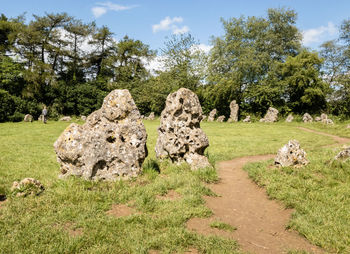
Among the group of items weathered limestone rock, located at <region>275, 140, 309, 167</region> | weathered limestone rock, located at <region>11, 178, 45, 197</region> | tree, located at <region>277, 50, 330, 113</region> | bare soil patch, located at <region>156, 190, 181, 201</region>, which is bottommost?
bare soil patch, located at <region>156, 190, 181, 201</region>

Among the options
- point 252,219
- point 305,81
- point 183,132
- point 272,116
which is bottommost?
point 252,219

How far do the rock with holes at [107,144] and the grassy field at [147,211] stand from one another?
0.52 meters

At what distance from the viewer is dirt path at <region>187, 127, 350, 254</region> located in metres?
4.92

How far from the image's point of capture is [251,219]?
6078 mm

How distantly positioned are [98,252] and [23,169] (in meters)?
6.86

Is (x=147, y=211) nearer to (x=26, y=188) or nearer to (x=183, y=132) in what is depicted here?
(x=26, y=188)

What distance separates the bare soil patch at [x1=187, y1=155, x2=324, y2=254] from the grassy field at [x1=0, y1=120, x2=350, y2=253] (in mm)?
267

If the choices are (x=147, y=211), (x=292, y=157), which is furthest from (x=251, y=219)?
(x=292, y=157)

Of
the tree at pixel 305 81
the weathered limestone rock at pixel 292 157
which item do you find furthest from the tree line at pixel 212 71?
the weathered limestone rock at pixel 292 157

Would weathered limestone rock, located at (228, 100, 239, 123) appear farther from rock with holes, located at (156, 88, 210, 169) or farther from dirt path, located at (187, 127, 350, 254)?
dirt path, located at (187, 127, 350, 254)

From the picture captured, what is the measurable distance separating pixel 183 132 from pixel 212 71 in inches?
1387

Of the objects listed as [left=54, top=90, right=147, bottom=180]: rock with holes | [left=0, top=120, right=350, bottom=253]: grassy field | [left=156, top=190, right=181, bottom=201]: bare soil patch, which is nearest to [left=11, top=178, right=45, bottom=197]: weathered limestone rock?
[left=0, top=120, right=350, bottom=253]: grassy field

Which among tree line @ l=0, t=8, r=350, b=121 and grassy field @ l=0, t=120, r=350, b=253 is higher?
tree line @ l=0, t=8, r=350, b=121

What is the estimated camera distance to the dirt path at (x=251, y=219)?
4.92 m
